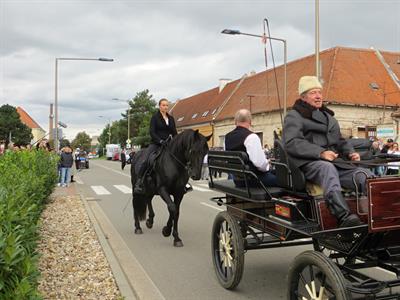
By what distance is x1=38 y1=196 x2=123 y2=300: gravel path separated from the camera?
4.94 meters

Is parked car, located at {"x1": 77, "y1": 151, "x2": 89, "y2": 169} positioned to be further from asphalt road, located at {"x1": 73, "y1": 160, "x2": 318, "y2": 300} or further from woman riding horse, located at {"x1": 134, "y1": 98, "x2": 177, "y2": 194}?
woman riding horse, located at {"x1": 134, "y1": 98, "x2": 177, "y2": 194}

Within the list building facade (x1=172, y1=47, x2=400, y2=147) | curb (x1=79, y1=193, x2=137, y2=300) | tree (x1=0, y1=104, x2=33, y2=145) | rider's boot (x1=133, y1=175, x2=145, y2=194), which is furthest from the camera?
tree (x1=0, y1=104, x2=33, y2=145)

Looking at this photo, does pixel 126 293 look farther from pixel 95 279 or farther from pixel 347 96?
pixel 347 96

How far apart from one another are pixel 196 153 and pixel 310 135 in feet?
9.66

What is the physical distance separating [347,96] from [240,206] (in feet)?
93.9

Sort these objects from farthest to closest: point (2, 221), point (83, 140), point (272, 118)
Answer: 1. point (83, 140)
2. point (272, 118)
3. point (2, 221)

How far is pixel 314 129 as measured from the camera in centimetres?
436

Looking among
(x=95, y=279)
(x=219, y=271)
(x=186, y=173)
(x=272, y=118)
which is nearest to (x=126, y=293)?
(x=95, y=279)

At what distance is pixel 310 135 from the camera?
437 cm

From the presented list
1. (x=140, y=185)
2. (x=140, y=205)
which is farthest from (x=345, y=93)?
(x=140, y=185)

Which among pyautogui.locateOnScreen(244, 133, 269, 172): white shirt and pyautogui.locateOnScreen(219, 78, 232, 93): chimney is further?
pyautogui.locateOnScreen(219, 78, 232, 93): chimney

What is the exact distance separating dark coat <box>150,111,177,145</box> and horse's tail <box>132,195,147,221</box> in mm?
1131

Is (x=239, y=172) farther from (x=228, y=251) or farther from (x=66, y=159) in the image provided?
(x=66, y=159)

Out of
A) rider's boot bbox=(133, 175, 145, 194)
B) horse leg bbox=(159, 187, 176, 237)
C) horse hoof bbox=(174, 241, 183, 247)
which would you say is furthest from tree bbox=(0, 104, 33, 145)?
horse hoof bbox=(174, 241, 183, 247)
